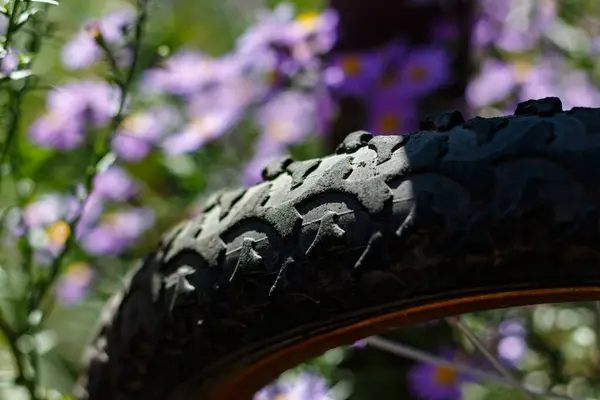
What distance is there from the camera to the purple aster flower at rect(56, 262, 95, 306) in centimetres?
135

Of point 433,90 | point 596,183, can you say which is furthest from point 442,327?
point 596,183

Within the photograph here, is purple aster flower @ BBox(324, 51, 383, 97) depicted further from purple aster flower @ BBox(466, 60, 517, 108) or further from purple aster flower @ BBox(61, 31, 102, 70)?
purple aster flower @ BBox(61, 31, 102, 70)

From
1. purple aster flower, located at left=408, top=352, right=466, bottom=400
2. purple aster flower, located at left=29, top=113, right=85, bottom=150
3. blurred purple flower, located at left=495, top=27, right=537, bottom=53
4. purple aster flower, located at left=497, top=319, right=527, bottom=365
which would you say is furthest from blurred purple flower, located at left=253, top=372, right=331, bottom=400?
blurred purple flower, located at left=495, top=27, right=537, bottom=53

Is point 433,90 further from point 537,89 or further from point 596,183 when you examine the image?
point 596,183

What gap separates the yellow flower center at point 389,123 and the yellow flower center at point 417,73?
6 centimetres

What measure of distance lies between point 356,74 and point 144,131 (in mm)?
406

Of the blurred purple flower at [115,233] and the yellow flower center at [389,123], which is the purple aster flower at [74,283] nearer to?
the blurred purple flower at [115,233]

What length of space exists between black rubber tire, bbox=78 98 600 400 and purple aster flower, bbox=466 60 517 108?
2.79 ft

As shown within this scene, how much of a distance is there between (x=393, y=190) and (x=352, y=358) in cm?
66

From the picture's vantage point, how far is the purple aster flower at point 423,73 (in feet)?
4.14

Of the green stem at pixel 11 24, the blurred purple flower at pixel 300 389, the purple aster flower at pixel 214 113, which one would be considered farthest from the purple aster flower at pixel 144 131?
the green stem at pixel 11 24

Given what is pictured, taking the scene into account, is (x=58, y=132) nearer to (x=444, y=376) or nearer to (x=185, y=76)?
(x=185, y=76)

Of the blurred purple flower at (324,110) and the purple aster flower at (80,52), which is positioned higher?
the purple aster flower at (80,52)

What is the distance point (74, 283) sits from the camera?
1376mm
